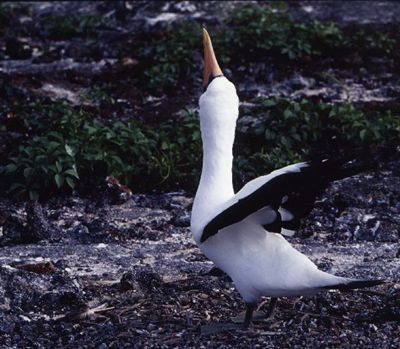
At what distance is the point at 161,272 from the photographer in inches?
252

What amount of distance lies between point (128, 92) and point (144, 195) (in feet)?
10.1

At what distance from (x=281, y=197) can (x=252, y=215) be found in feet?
1.27

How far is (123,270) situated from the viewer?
21.2ft

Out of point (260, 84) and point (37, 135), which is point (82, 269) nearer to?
point (37, 135)

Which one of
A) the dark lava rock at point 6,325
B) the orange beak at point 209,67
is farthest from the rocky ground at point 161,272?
the orange beak at point 209,67

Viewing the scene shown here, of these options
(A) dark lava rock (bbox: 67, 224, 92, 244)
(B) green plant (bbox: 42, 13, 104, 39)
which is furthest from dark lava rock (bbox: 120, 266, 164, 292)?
(B) green plant (bbox: 42, 13, 104, 39)

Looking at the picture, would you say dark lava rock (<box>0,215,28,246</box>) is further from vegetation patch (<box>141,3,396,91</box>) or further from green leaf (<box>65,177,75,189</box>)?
vegetation patch (<box>141,3,396,91</box>)

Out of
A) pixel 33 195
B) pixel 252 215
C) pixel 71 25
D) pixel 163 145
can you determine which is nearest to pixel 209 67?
pixel 252 215

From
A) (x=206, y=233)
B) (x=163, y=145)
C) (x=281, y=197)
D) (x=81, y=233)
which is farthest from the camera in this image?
(x=163, y=145)

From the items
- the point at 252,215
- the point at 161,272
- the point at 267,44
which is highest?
the point at 252,215

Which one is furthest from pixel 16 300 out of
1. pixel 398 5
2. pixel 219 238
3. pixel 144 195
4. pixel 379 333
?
pixel 398 5

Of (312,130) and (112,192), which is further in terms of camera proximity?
(312,130)

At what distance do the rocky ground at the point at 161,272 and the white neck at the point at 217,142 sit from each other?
0.69 meters

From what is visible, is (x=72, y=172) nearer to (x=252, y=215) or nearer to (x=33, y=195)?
(x=33, y=195)
